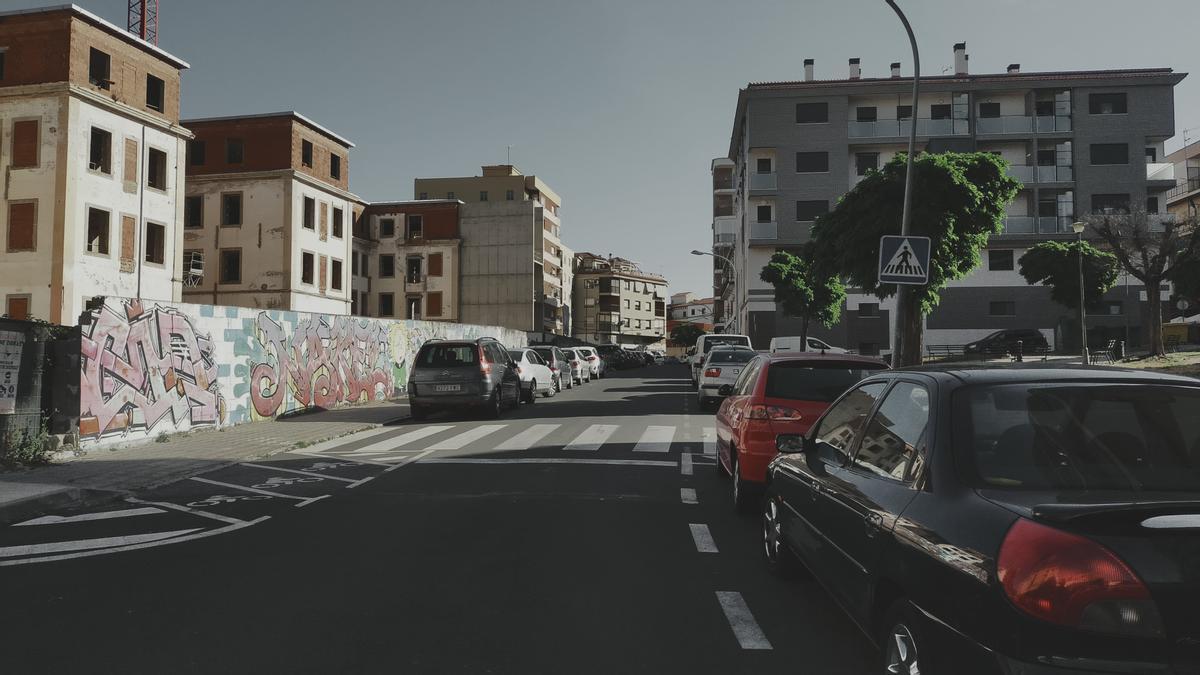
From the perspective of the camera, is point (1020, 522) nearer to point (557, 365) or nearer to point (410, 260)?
point (557, 365)

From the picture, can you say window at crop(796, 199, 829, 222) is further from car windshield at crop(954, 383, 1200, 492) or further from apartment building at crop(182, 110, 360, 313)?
car windshield at crop(954, 383, 1200, 492)

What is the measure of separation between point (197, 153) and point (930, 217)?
128ft

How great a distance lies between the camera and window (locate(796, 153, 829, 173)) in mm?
51312

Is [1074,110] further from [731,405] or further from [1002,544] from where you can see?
[1002,544]

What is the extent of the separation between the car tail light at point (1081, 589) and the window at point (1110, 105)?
5752cm

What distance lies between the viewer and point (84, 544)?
612cm

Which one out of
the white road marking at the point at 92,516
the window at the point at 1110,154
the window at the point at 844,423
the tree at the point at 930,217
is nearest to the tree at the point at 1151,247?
the tree at the point at 930,217

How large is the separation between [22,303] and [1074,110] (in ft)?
184

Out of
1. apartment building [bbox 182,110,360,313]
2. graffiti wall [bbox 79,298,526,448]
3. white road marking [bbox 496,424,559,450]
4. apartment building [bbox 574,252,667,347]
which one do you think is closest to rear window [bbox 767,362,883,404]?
white road marking [bbox 496,424,559,450]

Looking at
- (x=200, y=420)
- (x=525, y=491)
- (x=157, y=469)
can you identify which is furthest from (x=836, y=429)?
(x=200, y=420)

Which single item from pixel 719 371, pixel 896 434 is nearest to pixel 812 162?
A: pixel 719 371

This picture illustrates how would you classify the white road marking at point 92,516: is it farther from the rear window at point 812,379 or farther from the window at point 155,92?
the window at point 155,92

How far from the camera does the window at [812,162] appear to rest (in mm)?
51312

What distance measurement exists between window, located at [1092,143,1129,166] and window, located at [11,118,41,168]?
181 ft
